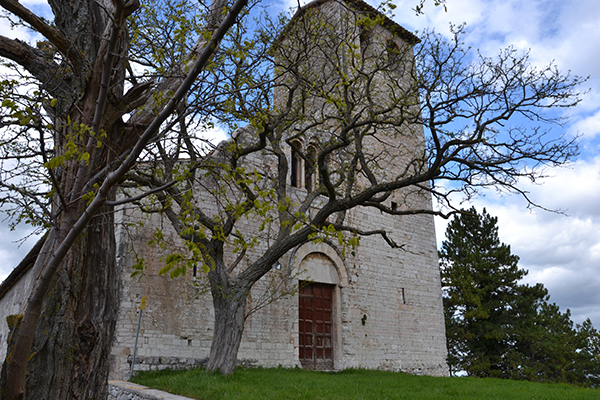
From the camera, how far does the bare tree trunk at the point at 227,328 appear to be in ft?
25.4

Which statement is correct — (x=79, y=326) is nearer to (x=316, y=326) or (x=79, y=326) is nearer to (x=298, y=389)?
(x=298, y=389)

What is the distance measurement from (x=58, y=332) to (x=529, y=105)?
29.2ft

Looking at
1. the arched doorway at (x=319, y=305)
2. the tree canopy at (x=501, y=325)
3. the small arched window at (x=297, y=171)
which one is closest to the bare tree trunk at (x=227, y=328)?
the arched doorway at (x=319, y=305)

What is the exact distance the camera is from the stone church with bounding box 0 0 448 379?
343 inches

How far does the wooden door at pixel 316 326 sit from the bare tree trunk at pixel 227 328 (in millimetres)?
2959

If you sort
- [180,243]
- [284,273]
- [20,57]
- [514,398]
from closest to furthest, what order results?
[20,57] < [514,398] < [180,243] < [284,273]

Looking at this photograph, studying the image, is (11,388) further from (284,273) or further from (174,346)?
(284,273)

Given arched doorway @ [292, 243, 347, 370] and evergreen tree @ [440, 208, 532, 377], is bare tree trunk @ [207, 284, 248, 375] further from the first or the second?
evergreen tree @ [440, 208, 532, 377]

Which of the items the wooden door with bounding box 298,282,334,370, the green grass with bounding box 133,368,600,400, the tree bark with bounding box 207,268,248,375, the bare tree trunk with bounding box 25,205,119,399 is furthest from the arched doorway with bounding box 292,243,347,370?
the bare tree trunk with bounding box 25,205,119,399

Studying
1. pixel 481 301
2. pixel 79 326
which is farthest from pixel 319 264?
pixel 481 301

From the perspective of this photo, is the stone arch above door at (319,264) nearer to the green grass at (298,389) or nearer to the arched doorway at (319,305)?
the arched doorway at (319,305)

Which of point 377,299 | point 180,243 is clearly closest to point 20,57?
point 180,243

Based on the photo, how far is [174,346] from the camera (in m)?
8.84

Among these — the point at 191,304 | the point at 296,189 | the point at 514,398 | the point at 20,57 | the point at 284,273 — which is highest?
the point at 296,189
